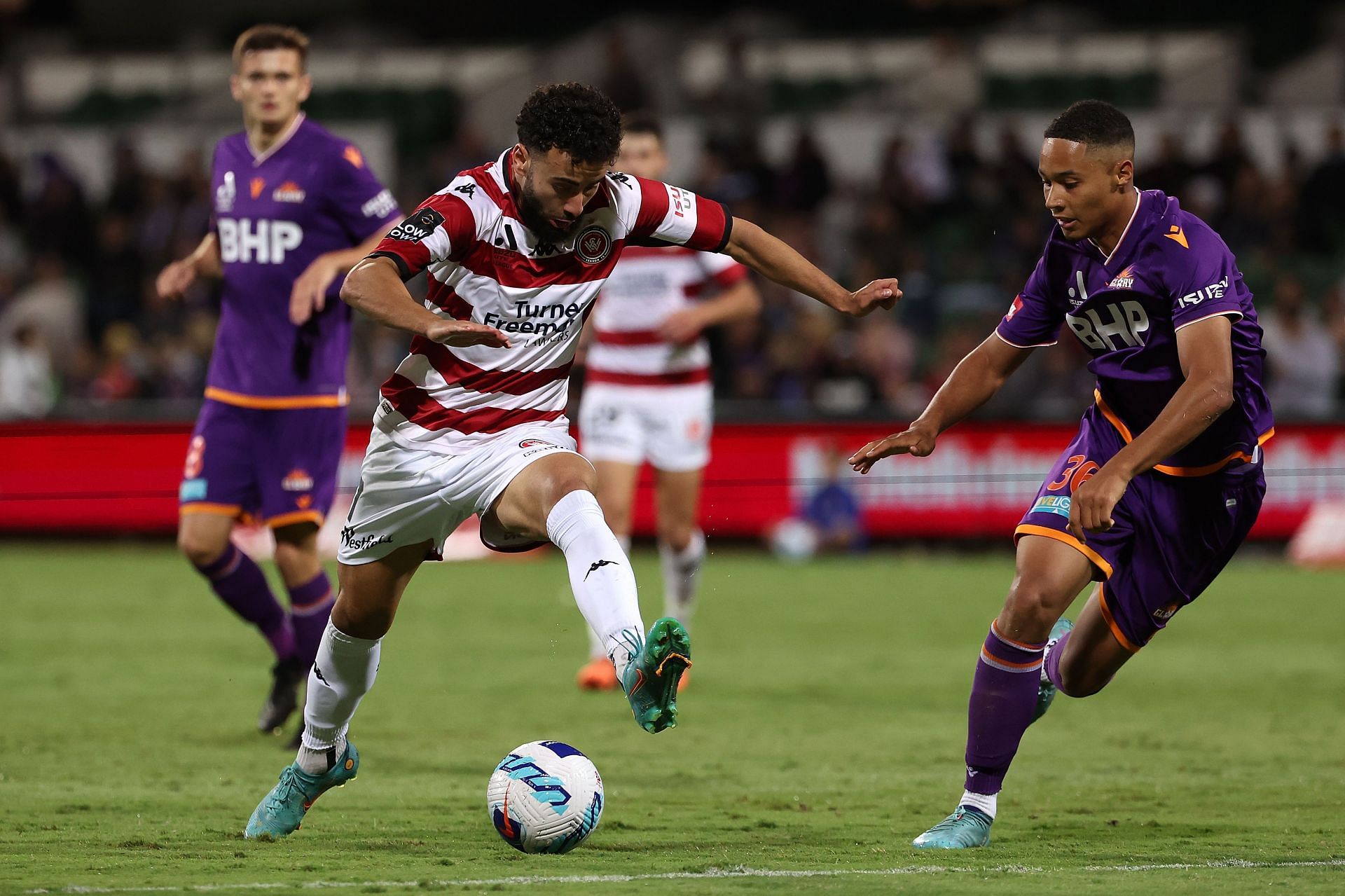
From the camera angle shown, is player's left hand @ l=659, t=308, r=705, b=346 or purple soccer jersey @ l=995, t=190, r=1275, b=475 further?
player's left hand @ l=659, t=308, r=705, b=346

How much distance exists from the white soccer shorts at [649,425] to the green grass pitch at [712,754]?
128cm

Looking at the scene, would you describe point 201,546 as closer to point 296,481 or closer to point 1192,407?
point 296,481

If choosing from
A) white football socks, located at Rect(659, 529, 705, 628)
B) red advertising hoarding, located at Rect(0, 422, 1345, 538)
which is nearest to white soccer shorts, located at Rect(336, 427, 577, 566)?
white football socks, located at Rect(659, 529, 705, 628)

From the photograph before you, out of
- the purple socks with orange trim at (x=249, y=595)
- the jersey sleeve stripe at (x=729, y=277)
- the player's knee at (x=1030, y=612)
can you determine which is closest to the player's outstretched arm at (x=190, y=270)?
the purple socks with orange trim at (x=249, y=595)

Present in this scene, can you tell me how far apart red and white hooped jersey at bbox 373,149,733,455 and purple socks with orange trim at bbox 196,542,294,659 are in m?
2.47

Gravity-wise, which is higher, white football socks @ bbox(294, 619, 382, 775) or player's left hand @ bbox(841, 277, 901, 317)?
player's left hand @ bbox(841, 277, 901, 317)

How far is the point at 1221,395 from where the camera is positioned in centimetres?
526

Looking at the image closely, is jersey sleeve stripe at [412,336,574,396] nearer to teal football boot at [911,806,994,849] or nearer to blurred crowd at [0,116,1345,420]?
teal football boot at [911,806,994,849]

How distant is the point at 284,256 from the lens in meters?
7.82

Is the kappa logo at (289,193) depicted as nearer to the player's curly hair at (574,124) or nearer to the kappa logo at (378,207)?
the kappa logo at (378,207)

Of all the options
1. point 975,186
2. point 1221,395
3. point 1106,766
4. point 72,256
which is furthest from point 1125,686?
point 72,256

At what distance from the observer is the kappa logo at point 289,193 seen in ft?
25.6

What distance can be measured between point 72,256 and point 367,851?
16739 mm

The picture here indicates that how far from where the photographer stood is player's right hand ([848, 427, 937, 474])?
5.68m
